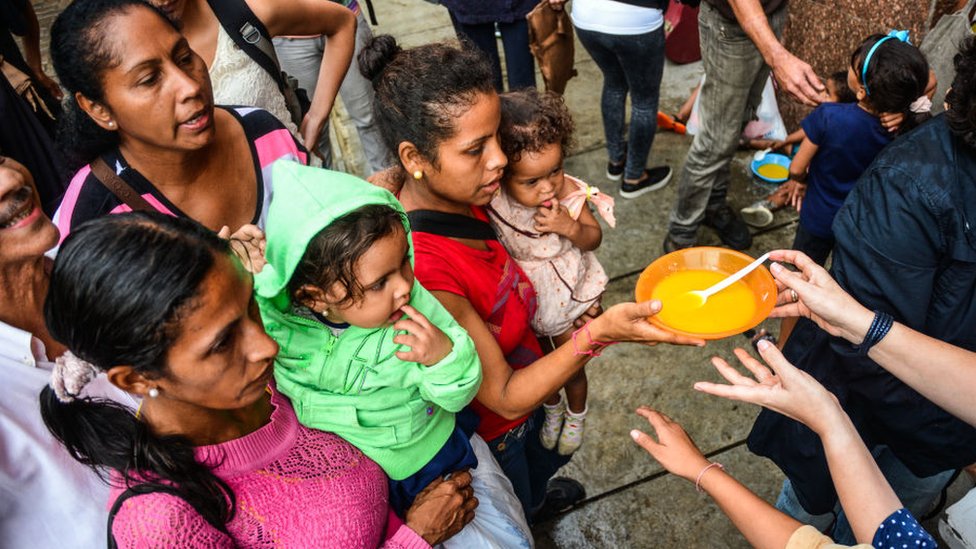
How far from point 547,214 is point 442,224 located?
469mm

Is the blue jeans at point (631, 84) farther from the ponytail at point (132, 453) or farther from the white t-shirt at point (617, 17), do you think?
the ponytail at point (132, 453)

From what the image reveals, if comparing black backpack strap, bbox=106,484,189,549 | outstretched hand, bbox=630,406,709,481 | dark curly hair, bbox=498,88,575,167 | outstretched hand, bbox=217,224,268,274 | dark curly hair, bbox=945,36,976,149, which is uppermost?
dark curly hair, bbox=945,36,976,149

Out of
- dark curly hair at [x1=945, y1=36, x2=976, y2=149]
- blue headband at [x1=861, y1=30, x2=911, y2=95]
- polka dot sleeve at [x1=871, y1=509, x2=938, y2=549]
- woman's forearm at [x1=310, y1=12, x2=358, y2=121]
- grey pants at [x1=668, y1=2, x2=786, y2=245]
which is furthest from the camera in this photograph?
grey pants at [x1=668, y1=2, x2=786, y2=245]

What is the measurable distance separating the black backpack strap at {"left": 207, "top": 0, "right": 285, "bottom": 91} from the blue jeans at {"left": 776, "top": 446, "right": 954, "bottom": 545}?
255 centimetres

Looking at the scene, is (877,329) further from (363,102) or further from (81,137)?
(363,102)

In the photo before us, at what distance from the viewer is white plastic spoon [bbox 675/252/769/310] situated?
5.99ft

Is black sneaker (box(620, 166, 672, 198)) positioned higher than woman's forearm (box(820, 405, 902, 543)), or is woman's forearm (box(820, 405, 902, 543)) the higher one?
woman's forearm (box(820, 405, 902, 543))

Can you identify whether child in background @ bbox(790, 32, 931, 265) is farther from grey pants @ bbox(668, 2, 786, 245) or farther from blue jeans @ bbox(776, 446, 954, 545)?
blue jeans @ bbox(776, 446, 954, 545)

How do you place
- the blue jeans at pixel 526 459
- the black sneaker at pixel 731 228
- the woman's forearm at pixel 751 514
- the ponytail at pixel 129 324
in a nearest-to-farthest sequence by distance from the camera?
the ponytail at pixel 129 324
the woman's forearm at pixel 751 514
the blue jeans at pixel 526 459
the black sneaker at pixel 731 228

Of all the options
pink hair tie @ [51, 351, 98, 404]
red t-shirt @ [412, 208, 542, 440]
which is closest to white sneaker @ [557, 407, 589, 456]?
red t-shirt @ [412, 208, 542, 440]

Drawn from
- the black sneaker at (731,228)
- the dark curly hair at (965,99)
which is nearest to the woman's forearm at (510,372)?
the dark curly hair at (965,99)

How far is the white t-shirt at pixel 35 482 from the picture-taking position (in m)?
1.34

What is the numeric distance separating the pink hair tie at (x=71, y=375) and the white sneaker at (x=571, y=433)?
5.65 ft

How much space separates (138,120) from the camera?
1949mm
